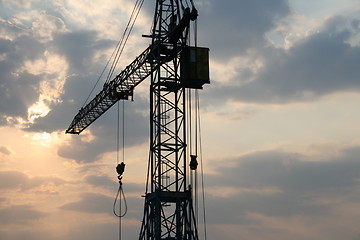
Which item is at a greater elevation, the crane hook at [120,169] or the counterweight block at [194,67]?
the counterweight block at [194,67]

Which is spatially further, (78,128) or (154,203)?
(78,128)

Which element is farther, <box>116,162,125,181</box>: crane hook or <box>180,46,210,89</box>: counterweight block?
<box>116,162,125,181</box>: crane hook

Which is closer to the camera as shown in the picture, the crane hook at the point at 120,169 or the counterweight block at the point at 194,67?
A: the counterweight block at the point at 194,67

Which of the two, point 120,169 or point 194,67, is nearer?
point 194,67

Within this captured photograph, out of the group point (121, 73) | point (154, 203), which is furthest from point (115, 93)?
point (154, 203)

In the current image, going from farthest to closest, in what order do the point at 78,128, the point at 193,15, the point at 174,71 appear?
1. the point at 78,128
2. the point at 174,71
3. the point at 193,15

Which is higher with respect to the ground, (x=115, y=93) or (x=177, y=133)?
(x=115, y=93)

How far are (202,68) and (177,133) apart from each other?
8088 millimetres

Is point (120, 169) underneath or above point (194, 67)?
underneath

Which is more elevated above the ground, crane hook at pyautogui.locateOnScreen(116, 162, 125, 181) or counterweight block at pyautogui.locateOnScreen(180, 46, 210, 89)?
counterweight block at pyautogui.locateOnScreen(180, 46, 210, 89)

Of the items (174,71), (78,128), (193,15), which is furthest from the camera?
(78,128)

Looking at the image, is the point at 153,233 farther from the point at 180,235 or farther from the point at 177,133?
the point at 177,133

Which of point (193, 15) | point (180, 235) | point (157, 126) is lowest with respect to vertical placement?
point (180, 235)

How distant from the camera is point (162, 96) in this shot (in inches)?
2963
